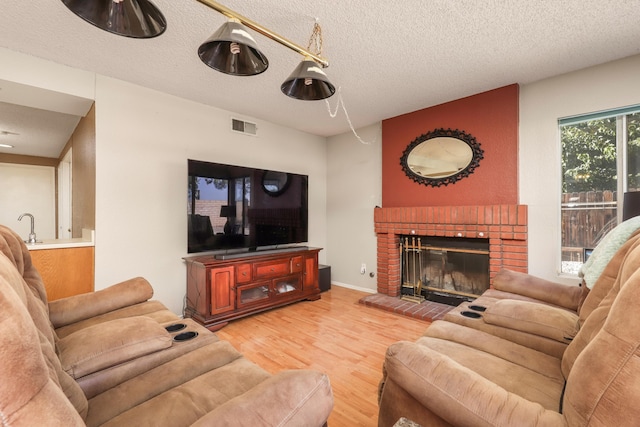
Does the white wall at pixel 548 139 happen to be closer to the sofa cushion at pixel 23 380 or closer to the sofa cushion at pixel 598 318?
the sofa cushion at pixel 598 318

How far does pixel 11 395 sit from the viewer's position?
468 mm

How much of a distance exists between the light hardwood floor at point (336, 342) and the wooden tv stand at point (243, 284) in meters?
0.13

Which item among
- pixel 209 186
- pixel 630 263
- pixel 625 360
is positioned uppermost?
pixel 209 186

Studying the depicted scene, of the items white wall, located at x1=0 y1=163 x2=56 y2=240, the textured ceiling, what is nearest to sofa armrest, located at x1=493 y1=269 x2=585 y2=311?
the textured ceiling

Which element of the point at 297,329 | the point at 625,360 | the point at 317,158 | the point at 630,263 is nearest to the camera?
the point at 625,360

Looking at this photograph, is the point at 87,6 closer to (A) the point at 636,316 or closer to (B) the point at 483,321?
(A) the point at 636,316

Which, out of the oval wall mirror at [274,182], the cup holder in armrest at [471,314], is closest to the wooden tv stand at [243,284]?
the oval wall mirror at [274,182]

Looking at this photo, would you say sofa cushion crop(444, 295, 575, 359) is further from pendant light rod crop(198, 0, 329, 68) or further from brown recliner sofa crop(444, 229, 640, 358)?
pendant light rod crop(198, 0, 329, 68)

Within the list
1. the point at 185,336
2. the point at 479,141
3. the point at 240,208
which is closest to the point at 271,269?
the point at 240,208

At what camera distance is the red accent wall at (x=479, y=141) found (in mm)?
2951

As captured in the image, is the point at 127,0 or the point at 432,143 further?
the point at 432,143

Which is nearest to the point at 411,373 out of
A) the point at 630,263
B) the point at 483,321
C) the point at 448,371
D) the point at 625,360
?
the point at 448,371

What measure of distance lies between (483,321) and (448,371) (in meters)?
0.93

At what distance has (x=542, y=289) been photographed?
2.10m
